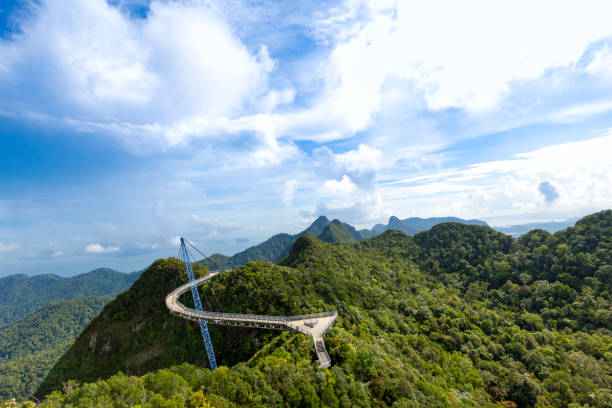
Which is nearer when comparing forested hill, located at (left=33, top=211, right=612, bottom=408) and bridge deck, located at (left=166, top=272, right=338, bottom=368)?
forested hill, located at (left=33, top=211, right=612, bottom=408)

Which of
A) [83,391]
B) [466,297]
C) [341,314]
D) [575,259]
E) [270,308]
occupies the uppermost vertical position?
[83,391]

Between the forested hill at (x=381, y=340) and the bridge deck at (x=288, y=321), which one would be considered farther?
the bridge deck at (x=288, y=321)

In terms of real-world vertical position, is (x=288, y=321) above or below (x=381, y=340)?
above

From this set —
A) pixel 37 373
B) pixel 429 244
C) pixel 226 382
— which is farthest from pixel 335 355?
pixel 37 373

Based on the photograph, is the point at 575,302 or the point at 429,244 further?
the point at 429,244

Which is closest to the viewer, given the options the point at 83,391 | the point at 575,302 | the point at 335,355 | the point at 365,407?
the point at 365,407

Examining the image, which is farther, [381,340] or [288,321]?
[381,340]

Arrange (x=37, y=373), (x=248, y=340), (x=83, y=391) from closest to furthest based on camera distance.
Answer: (x=83, y=391) → (x=248, y=340) → (x=37, y=373)

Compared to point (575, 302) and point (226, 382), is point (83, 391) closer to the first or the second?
point (226, 382)
